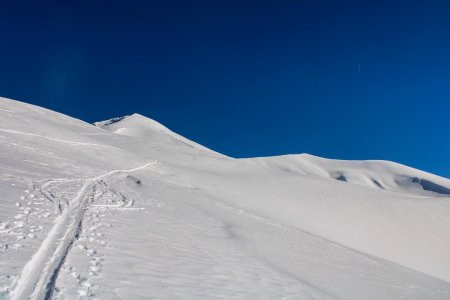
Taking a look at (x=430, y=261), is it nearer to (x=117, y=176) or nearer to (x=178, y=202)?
(x=178, y=202)

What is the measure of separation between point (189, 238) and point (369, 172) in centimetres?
12937

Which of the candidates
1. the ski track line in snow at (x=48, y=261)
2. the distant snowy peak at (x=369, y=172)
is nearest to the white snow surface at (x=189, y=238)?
the ski track line in snow at (x=48, y=261)

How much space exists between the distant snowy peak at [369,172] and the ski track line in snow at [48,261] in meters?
108

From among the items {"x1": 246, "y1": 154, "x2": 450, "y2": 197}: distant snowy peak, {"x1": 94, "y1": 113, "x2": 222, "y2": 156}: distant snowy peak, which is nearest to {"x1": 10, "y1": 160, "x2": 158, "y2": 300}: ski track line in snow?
{"x1": 94, "y1": 113, "x2": 222, "y2": 156}: distant snowy peak

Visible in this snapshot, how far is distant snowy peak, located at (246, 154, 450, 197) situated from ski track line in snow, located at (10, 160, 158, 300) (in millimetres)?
107687

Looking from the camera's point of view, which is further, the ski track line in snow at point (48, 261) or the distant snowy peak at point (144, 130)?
the distant snowy peak at point (144, 130)

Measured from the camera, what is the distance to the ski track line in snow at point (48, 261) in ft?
15.3

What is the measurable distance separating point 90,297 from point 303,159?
134 meters

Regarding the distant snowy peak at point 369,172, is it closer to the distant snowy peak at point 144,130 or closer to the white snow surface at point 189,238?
the distant snowy peak at point 144,130

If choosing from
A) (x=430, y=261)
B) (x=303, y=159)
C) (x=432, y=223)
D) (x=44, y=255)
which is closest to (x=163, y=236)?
(x=44, y=255)

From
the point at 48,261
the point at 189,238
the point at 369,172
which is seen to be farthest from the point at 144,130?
the point at 48,261

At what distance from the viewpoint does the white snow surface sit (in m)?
5.88

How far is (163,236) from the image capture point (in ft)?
31.4

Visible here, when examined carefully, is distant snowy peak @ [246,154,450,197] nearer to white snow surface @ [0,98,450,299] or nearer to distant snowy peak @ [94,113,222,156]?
distant snowy peak @ [94,113,222,156]
